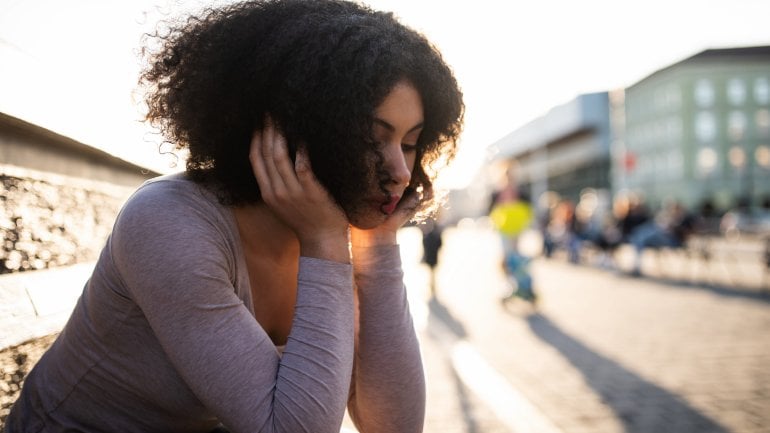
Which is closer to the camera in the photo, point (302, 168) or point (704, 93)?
point (302, 168)

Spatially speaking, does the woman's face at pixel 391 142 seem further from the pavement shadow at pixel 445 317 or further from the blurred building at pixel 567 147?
the blurred building at pixel 567 147

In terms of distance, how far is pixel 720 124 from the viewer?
54.7 metres

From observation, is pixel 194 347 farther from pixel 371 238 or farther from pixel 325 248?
pixel 371 238

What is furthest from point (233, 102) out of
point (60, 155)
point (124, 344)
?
point (60, 155)

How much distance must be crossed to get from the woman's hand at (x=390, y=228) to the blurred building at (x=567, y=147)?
5619cm

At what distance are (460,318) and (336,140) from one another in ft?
21.1

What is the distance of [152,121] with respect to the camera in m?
1.63

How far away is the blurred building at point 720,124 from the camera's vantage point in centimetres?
5409

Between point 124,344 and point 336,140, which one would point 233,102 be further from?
point 124,344

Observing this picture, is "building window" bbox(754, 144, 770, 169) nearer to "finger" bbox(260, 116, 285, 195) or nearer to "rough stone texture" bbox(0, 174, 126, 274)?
"rough stone texture" bbox(0, 174, 126, 274)

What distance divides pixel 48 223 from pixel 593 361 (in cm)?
470

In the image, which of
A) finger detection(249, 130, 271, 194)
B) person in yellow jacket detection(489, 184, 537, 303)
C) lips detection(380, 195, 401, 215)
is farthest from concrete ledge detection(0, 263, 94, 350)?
person in yellow jacket detection(489, 184, 537, 303)

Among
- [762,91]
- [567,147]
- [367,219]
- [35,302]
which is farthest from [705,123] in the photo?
[35,302]

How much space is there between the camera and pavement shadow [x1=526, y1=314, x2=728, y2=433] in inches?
138
